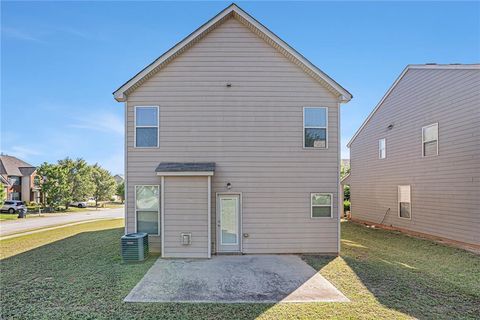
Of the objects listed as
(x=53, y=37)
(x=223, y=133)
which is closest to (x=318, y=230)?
(x=223, y=133)

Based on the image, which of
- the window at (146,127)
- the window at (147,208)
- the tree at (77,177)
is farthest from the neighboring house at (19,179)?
the window at (146,127)

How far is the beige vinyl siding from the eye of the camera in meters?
8.34

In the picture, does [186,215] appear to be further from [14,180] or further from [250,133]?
[14,180]

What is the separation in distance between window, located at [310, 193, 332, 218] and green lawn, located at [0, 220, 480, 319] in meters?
1.45

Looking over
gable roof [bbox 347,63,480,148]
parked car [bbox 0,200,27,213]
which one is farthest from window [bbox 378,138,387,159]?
parked car [bbox 0,200,27,213]

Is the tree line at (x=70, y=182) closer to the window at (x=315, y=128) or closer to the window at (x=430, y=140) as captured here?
the window at (x=315, y=128)

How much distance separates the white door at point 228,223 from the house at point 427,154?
8997 mm

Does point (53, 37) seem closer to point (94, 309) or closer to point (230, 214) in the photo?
point (230, 214)

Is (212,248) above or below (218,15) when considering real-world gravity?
below

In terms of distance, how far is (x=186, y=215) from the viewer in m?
8.39

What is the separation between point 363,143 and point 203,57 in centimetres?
1298

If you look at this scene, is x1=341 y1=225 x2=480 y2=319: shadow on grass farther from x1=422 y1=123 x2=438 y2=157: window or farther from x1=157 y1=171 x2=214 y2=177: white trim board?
x1=157 y1=171 x2=214 y2=177: white trim board

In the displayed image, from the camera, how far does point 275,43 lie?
9047 mm

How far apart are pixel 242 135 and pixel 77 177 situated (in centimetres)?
3498
